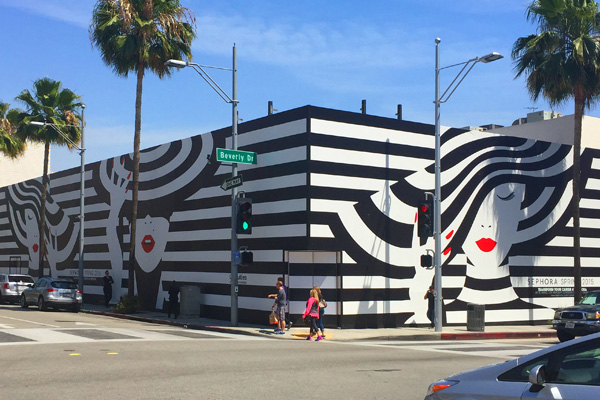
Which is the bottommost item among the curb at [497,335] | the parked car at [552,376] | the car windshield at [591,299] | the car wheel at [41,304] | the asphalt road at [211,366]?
the curb at [497,335]

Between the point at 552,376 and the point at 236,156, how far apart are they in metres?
19.4

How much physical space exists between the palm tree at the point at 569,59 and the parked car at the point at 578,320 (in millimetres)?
7904

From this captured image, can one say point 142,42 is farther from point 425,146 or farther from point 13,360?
point 13,360

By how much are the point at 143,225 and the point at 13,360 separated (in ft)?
65.5

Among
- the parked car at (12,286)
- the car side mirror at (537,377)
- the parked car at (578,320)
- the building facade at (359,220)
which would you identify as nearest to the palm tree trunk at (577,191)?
the building facade at (359,220)

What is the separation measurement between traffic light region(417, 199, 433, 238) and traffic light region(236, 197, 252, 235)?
5699 millimetres

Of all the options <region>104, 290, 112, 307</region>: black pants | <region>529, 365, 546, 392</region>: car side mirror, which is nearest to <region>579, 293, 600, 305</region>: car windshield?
<region>529, 365, 546, 392</region>: car side mirror

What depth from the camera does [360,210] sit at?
992 inches

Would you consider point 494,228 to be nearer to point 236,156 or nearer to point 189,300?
point 236,156

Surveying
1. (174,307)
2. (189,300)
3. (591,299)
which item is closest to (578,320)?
(591,299)

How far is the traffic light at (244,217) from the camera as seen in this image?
23.4 m

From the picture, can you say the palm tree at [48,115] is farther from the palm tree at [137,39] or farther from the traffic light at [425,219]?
the traffic light at [425,219]

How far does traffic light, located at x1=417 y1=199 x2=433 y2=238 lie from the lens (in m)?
23.2

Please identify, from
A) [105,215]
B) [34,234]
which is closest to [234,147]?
[105,215]
